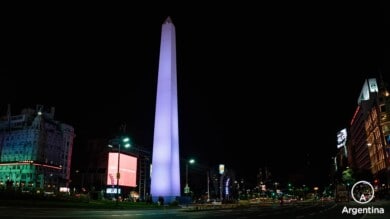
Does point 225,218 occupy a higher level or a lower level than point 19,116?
lower

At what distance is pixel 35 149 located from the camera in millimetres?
131625

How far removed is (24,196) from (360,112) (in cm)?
13061

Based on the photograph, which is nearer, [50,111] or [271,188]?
[50,111]

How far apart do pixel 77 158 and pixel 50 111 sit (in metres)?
21.5

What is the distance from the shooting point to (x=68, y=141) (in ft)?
490

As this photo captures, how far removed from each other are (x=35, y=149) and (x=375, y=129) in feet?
348

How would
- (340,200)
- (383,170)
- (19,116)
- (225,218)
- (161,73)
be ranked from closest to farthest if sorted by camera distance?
(225,218) < (161,73) < (340,200) < (383,170) < (19,116)

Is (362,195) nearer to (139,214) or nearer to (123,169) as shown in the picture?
(139,214)

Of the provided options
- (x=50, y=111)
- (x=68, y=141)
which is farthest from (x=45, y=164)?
(x=50, y=111)

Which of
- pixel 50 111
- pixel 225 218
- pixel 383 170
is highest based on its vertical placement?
pixel 50 111

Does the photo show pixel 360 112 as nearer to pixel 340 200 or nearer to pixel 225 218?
pixel 340 200

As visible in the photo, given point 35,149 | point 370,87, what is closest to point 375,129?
point 370,87

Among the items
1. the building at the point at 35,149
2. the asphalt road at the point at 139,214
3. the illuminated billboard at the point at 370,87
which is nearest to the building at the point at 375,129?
the illuminated billboard at the point at 370,87

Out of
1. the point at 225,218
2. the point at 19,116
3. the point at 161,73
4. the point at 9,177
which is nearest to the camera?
the point at 225,218
